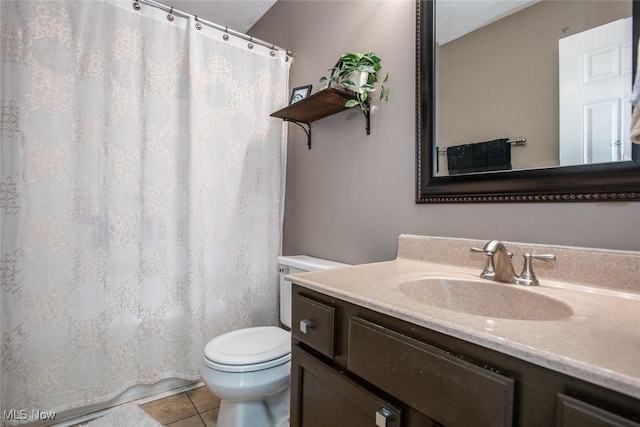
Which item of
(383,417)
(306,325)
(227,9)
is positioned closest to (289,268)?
(306,325)

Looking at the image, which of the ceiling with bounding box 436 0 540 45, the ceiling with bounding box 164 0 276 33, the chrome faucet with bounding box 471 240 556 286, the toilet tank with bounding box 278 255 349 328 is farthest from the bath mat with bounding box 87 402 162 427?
the ceiling with bounding box 164 0 276 33

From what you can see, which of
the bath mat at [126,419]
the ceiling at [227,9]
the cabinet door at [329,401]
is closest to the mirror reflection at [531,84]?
the cabinet door at [329,401]

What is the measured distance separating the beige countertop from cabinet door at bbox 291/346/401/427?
0.66 ft

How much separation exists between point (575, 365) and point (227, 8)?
2598 millimetres

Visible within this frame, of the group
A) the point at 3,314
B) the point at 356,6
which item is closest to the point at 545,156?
the point at 356,6

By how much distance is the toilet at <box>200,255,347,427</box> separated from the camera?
48.3 inches

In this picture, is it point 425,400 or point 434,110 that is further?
point 434,110

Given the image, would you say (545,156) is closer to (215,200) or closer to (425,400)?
(425,400)

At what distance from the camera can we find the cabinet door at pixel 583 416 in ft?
1.28

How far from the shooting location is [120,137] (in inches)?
59.3

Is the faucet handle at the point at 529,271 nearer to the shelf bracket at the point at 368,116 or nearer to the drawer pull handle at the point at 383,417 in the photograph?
the drawer pull handle at the point at 383,417

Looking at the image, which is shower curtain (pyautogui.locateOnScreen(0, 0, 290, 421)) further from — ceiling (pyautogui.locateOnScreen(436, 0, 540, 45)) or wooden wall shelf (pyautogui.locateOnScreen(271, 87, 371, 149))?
ceiling (pyautogui.locateOnScreen(436, 0, 540, 45))

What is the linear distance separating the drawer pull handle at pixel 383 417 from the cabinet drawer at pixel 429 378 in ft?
0.13

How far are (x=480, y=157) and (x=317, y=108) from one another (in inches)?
33.5
